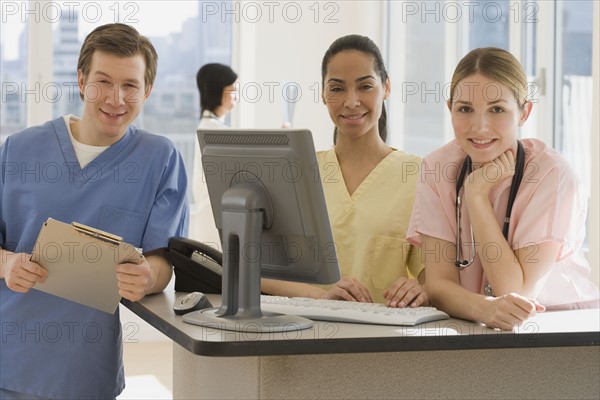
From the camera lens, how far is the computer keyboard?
1.84 metres

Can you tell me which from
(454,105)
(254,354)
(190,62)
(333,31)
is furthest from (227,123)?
(254,354)

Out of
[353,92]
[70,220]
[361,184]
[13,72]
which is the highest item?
[13,72]

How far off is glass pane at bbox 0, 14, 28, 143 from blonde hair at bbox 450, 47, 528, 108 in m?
4.20

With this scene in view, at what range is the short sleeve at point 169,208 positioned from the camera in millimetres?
2336

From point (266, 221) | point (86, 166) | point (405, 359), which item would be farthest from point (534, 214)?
point (86, 166)

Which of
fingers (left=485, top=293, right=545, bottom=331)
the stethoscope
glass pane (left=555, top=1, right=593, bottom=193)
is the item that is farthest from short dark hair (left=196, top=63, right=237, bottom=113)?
fingers (left=485, top=293, right=545, bottom=331)

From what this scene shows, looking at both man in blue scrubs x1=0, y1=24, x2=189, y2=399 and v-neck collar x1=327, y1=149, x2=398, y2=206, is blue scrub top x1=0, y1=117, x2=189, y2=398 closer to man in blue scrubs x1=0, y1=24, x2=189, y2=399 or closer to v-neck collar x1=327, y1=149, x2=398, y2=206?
man in blue scrubs x1=0, y1=24, x2=189, y2=399

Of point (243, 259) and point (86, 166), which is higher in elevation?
point (86, 166)

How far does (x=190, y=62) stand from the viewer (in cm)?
623

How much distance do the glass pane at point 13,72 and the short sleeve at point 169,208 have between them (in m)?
3.65

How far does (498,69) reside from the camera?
210 centimetres

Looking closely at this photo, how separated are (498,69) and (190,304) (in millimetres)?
907

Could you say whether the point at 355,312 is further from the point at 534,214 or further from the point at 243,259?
the point at 534,214

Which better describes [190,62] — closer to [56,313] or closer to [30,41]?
[30,41]
